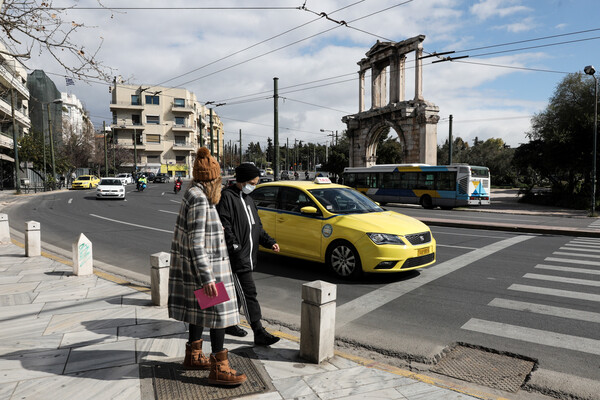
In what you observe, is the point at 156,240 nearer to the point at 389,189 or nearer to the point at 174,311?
the point at 174,311

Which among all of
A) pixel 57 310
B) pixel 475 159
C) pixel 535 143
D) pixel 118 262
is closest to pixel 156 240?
pixel 118 262

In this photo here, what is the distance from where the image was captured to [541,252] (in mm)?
9625

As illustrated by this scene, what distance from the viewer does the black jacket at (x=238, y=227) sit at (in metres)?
3.94

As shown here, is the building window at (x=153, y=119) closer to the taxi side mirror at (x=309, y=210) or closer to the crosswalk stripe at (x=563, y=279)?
the taxi side mirror at (x=309, y=210)

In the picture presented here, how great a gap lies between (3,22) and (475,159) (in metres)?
72.3

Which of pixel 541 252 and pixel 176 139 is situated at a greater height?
pixel 176 139

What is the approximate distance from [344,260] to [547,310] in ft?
9.45

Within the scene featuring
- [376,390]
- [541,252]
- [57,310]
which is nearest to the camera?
[376,390]

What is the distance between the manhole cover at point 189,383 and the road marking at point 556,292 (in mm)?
4531

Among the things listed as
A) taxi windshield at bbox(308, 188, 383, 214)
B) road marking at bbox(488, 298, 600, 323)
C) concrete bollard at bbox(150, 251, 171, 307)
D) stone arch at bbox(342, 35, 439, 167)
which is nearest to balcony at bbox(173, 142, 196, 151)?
stone arch at bbox(342, 35, 439, 167)

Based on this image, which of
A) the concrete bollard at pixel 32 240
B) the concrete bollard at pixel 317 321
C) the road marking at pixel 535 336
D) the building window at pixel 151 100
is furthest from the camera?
the building window at pixel 151 100

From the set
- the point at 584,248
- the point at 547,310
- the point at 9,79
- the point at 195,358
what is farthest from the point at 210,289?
the point at 9,79

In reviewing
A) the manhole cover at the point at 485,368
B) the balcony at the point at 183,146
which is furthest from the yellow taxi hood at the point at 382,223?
the balcony at the point at 183,146

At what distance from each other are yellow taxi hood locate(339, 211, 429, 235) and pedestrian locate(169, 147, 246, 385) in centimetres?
375
